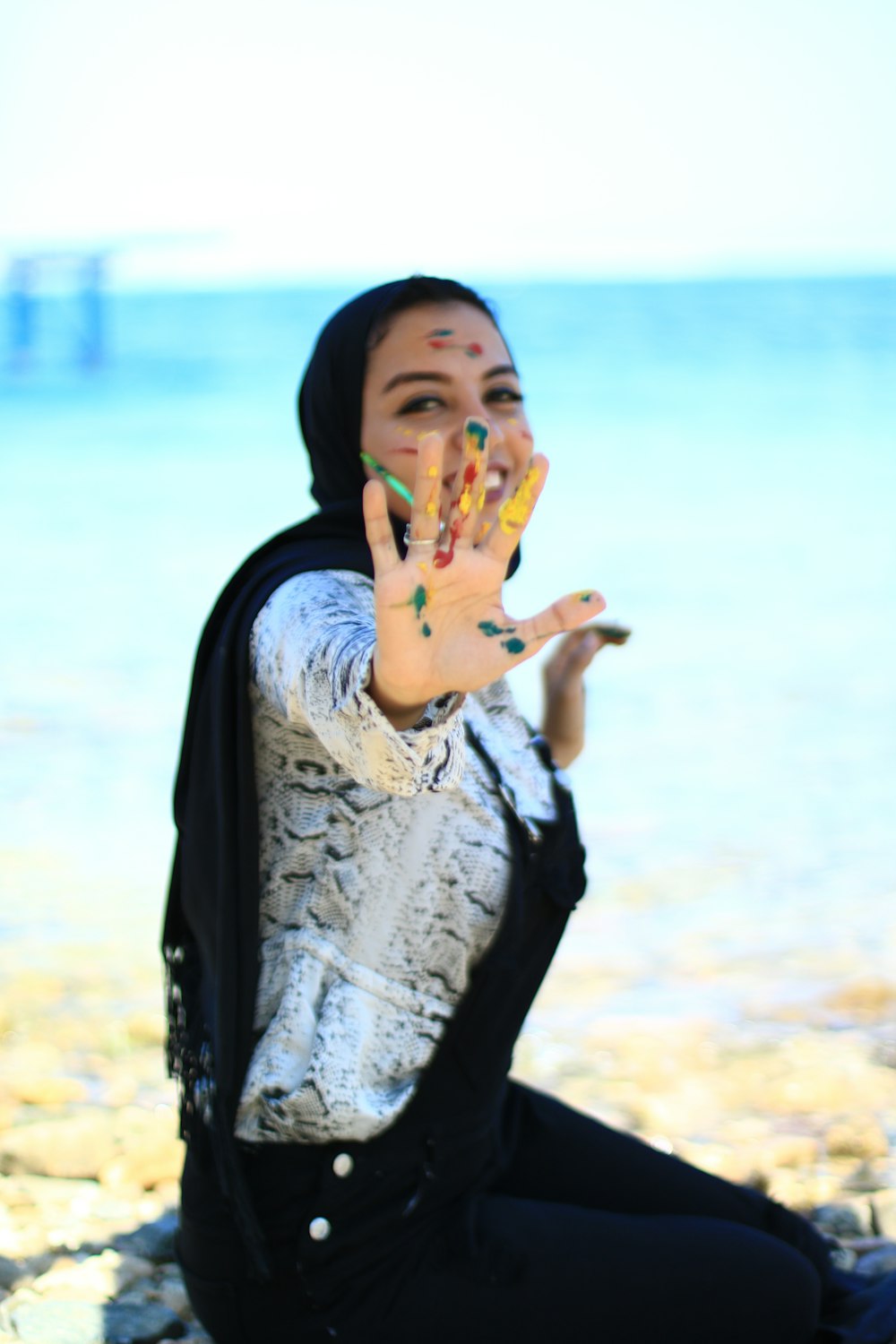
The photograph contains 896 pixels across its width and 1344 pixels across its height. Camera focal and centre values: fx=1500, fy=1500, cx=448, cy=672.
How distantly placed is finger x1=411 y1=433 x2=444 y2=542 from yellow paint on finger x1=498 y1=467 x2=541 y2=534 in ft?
0.31

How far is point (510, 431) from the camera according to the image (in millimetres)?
2242

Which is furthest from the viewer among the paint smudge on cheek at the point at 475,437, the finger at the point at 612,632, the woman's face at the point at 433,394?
the finger at the point at 612,632

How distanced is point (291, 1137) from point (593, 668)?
5.98m

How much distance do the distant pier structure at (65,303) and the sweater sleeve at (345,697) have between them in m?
28.4

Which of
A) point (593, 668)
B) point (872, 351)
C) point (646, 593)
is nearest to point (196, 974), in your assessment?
point (593, 668)

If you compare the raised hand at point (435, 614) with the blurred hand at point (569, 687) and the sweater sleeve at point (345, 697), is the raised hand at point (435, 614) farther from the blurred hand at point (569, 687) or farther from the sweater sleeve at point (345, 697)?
the blurred hand at point (569, 687)

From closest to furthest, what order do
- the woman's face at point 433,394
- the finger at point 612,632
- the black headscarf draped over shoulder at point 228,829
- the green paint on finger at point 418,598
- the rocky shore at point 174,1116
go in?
1. the green paint on finger at point 418,598
2. the black headscarf draped over shoulder at point 228,829
3. the woman's face at point 433,394
4. the rocky shore at point 174,1116
5. the finger at point 612,632

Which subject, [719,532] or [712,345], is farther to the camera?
[712,345]

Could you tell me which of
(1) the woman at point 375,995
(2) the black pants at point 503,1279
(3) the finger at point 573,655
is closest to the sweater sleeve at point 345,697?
(1) the woman at point 375,995

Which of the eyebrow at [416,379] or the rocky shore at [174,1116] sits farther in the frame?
the rocky shore at [174,1116]

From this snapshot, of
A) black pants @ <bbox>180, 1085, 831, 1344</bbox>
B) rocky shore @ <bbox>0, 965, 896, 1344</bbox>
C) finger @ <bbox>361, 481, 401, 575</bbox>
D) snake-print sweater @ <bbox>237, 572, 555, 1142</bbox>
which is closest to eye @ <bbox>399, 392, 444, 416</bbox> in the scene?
snake-print sweater @ <bbox>237, 572, 555, 1142</bbox>

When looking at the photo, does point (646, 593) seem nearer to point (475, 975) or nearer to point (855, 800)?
point (855, 800)

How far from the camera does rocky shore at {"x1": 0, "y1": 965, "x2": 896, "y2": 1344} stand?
260cm

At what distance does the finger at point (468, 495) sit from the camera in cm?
171
